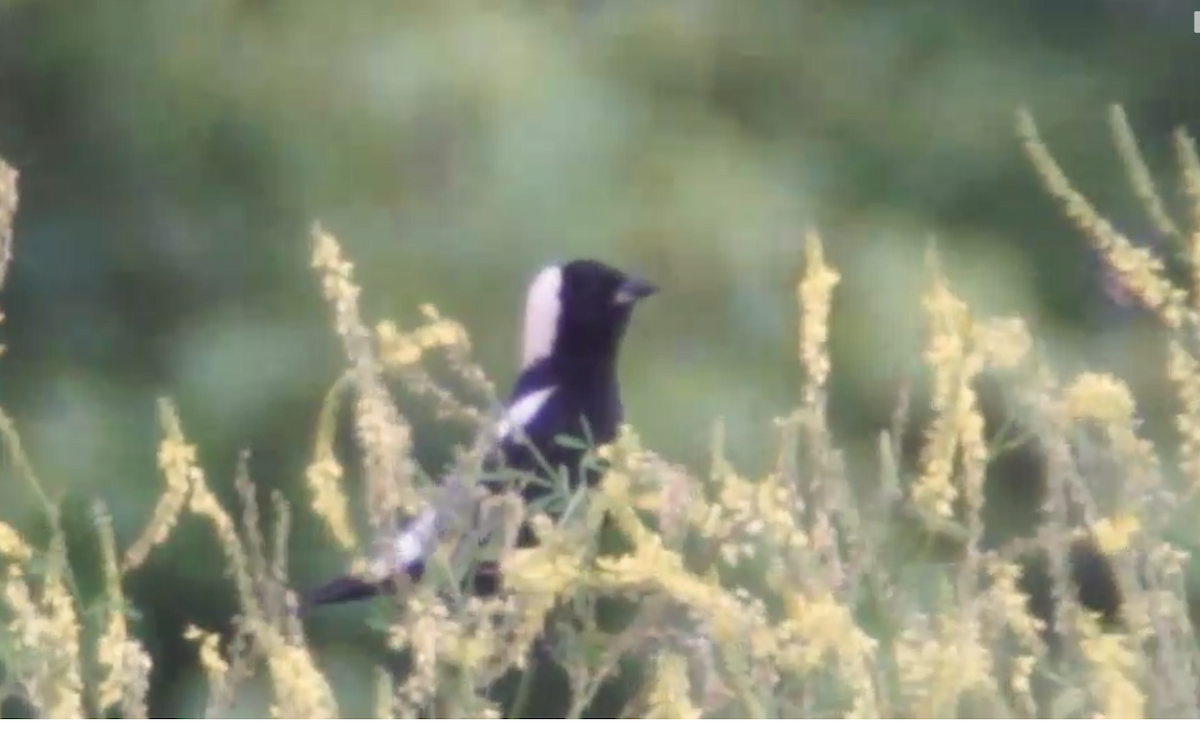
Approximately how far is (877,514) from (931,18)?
2657 mm

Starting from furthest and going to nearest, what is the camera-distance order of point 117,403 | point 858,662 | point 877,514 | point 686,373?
point 117,403 → point 686,373 → point 877,514 → point 858,662

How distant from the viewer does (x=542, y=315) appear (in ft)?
9.50

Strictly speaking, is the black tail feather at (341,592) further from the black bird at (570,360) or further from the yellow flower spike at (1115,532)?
the yellow flower spike at (1115,532)

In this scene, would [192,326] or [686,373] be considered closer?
[686,373]

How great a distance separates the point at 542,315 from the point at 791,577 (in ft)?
5.19

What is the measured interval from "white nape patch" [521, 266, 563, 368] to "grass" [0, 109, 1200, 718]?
1.32 meters

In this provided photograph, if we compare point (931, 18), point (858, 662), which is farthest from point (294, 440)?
point (858, 662)

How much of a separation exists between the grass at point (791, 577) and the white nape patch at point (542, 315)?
132 centimetres

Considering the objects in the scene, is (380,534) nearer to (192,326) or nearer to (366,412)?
(366,412)

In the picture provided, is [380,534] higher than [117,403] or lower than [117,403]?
lower

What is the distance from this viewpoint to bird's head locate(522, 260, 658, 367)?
2.83 metres

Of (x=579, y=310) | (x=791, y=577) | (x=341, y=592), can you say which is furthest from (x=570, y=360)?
(x=791, y=577)

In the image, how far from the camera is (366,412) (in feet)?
4.63

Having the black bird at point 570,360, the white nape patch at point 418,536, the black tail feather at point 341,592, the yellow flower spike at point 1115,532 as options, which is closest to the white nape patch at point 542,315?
the black bird at point 570,360
